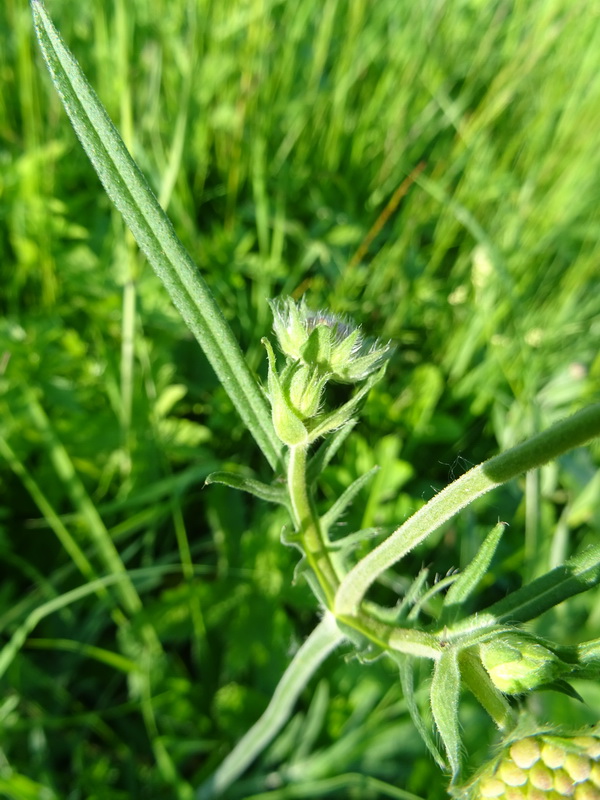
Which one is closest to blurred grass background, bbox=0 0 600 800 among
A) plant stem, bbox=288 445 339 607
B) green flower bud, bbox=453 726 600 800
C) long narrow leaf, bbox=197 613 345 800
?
long narrow leaf, bbox=197 613 345 800

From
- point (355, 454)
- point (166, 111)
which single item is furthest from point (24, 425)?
point (166, 111)

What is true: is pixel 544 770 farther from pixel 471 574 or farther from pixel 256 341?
pixel 256 341

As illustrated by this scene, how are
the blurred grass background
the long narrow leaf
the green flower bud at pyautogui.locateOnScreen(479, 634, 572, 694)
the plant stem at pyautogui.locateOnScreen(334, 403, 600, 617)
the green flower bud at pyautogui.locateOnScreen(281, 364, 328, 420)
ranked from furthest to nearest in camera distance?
1. the blurred grass background
2. the long narrow leaf
3. the green flower bud at pyautogui.locateOnScreen(281, 364, 328, 420)
4. the green flower bud at pyautogui.locateOnScreen(479, 634, 572, 694)
5. the plant stem at pyautogui.locateOnScreen(334, 403, 600, 617)

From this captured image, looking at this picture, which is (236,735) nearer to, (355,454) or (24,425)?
(355,454)

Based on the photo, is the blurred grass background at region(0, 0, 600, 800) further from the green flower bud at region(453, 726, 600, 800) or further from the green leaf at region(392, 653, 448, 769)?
the green flower bud at region(453, 726, 600, 800)

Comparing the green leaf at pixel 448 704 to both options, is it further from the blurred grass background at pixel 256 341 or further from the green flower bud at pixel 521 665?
the blurred grass background at pixel 256 341

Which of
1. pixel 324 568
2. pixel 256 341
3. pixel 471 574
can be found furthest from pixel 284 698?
pixel 256 341
